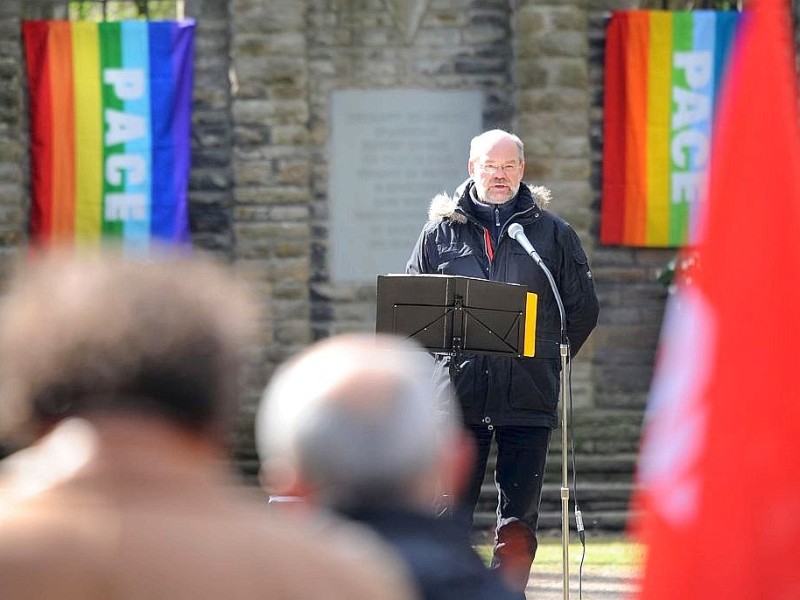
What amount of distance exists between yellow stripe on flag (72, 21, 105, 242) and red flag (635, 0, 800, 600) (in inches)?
367

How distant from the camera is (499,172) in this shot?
23.1 feet

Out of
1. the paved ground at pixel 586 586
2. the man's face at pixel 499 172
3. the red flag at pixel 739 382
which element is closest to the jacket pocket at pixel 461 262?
the man's face at pixel 499 172

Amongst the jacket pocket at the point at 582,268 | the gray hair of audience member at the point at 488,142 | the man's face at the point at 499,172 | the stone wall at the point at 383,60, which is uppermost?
the stone wall at the point at 383,60

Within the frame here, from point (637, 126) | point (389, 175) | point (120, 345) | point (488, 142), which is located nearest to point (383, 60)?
point (389, 175)

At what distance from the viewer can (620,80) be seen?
1191cm

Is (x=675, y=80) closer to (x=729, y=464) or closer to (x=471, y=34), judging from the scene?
(x=471, y=34)

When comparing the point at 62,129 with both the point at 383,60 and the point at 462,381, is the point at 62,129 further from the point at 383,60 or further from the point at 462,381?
the point at 462,381

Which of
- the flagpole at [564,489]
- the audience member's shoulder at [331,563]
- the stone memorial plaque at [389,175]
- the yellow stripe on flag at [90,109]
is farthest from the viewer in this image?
the stone memorial plaque at [389,175]

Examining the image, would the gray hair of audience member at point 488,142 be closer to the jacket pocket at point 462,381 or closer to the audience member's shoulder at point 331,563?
the jacket pocket at point 462,381

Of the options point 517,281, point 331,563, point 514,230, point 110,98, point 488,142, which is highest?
point 110,98

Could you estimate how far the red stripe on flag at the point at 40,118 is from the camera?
11961 millimetres

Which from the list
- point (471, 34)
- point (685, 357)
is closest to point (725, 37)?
point (471, 34)

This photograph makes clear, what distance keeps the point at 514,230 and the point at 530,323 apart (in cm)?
49

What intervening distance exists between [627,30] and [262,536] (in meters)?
10.5
